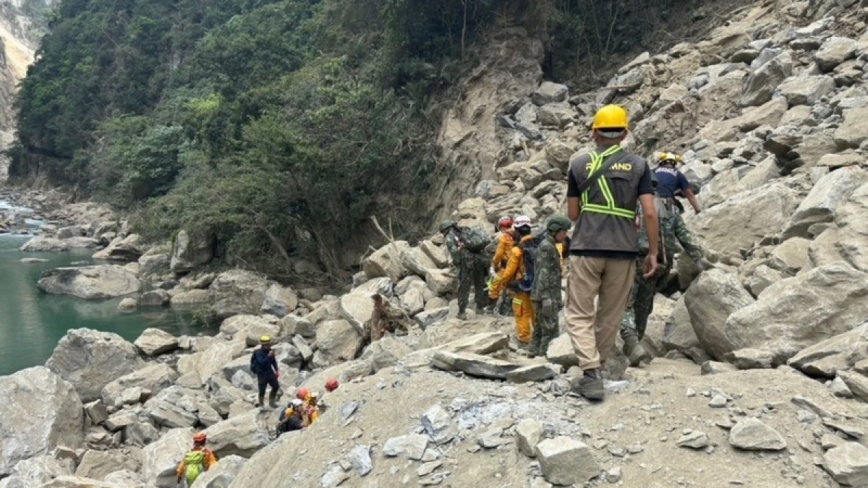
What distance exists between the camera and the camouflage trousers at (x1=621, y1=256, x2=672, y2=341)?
218 inches

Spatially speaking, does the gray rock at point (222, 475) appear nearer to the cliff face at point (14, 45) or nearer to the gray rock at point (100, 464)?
the gray rock at point (100, 464)

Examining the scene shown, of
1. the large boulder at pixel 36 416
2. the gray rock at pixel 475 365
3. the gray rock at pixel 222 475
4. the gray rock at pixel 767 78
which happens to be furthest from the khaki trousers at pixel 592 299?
the large boulder at pixel 36 416

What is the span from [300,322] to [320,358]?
5.68 ft

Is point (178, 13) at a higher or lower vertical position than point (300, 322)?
higher

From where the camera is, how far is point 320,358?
12195 millimetres

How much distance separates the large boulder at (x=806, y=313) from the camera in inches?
189

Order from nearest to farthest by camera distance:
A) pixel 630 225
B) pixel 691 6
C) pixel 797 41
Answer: pixel 630 225
pixel 797 41
pixel 691 6

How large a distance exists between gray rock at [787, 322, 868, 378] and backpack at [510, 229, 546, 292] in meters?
2.90

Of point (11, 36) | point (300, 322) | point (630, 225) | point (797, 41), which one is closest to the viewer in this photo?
point (630, 225)

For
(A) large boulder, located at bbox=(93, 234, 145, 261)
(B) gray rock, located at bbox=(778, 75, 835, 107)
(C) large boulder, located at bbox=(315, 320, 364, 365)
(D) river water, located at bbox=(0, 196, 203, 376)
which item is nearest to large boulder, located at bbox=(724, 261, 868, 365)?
(B) gray rock, located at bbox=(778, 75, 835, 107)

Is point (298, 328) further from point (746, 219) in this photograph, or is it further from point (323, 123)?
point (746, 219)

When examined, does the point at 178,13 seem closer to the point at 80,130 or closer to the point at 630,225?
the point at 80,130

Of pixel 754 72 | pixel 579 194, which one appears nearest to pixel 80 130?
pixel 754 72

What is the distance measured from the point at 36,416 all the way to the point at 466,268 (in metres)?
7.14
